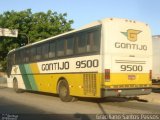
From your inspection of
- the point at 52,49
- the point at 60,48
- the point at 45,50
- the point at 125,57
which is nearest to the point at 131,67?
the point at 125,57

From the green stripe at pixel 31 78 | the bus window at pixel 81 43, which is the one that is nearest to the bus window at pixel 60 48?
the bus window at pixel 81 43

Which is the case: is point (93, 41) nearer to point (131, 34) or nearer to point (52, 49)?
point (131, 34)

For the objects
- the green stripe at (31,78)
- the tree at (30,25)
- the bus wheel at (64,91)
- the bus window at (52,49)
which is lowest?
the bus wheel at (64,91)

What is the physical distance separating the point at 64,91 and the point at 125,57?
4.14m

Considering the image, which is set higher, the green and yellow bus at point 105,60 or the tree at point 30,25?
the tree at point 30,25

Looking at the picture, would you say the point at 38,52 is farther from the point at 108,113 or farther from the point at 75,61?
the point at 108,113

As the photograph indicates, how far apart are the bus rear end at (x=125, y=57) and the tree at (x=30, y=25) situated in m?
29.1

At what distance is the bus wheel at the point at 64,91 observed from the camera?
18177 millimetres

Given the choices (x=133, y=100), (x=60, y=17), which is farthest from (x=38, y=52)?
(x=60, y=17)

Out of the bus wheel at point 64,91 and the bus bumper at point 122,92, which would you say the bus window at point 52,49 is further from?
the bus bumper at point 122,92

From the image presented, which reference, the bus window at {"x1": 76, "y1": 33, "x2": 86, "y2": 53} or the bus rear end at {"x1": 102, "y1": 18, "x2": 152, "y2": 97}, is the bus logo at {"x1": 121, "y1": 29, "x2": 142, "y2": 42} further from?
the bus window at {"x1": 76, "y1": 33, "x2": 86, "y2": 53}

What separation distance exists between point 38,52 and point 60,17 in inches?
1046

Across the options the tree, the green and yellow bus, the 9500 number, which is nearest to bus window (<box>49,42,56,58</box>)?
the green and yellow bus

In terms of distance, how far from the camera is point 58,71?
19.2m
